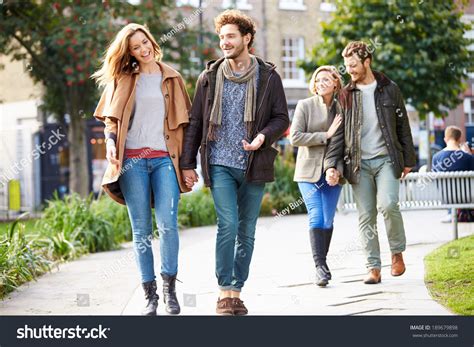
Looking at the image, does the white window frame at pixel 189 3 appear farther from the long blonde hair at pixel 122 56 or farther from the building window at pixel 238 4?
the long blonde hair at pixel 122 56

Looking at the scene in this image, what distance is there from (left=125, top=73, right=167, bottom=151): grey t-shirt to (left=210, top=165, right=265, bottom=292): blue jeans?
314mm

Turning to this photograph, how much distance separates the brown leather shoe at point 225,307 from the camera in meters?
4.26

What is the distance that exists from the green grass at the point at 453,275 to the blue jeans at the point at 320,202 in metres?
0.68

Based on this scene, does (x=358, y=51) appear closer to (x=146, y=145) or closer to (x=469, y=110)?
(x=469, y=110)

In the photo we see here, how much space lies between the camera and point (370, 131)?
5195 millimetres

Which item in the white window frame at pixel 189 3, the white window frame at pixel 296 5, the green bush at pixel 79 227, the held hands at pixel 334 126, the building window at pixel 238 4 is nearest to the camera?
the held hands at pixel 334 126

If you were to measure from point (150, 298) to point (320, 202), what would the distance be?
4.65 feet

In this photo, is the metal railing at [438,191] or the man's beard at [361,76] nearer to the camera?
the man's beard at [361,76]

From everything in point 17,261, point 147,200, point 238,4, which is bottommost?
point 17,261

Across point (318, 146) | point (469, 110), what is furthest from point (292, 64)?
point (318, 146)

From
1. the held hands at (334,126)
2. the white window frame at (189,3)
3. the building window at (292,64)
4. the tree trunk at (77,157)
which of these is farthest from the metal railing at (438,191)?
the tree trunk at (77,157)

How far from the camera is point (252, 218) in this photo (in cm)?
441

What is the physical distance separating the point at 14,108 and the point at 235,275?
13030 mm

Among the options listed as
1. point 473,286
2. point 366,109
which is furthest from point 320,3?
point 473,286
